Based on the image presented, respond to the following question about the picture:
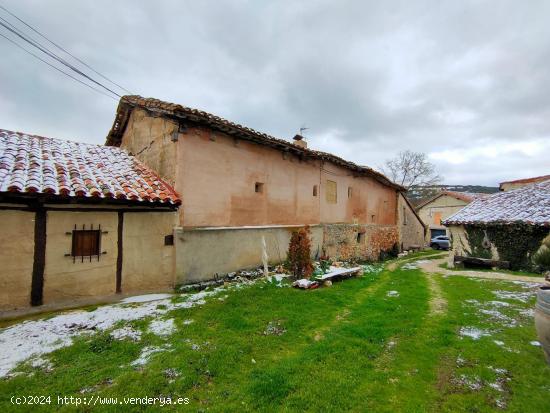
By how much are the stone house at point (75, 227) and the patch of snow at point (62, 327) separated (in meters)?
0.65

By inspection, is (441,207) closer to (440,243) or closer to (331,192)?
(440,243)

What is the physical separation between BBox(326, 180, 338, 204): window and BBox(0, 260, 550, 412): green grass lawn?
7.77 meters

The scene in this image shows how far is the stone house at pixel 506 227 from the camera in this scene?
12.1 meters

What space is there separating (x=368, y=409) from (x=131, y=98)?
1089 cm

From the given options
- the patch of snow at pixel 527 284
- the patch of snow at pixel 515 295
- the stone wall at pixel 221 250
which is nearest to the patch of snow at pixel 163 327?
the stone wall at pixel 221 250

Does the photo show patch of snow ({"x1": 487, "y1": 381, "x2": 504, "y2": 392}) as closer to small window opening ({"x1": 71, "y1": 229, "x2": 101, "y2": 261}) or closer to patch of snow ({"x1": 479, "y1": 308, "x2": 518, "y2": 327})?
patch of snow ({"x1": 479, "y1": 308, "x2": 518, "y2": 327})

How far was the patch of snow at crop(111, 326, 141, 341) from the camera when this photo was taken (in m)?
4.89

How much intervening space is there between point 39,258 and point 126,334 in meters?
2.69

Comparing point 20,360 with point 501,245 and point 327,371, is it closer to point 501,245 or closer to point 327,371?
point 327,371

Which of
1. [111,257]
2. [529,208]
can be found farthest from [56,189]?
[529,208]

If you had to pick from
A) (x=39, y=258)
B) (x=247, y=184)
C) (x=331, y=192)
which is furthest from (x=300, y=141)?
(x=39, y=258)

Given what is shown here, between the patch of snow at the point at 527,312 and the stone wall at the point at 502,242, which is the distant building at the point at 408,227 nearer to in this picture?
the stone wall at the point at 502,242

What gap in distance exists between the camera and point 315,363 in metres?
4.21

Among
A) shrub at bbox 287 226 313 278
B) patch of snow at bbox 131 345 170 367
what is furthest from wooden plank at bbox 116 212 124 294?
shrub at bbox 287 226 313 278
